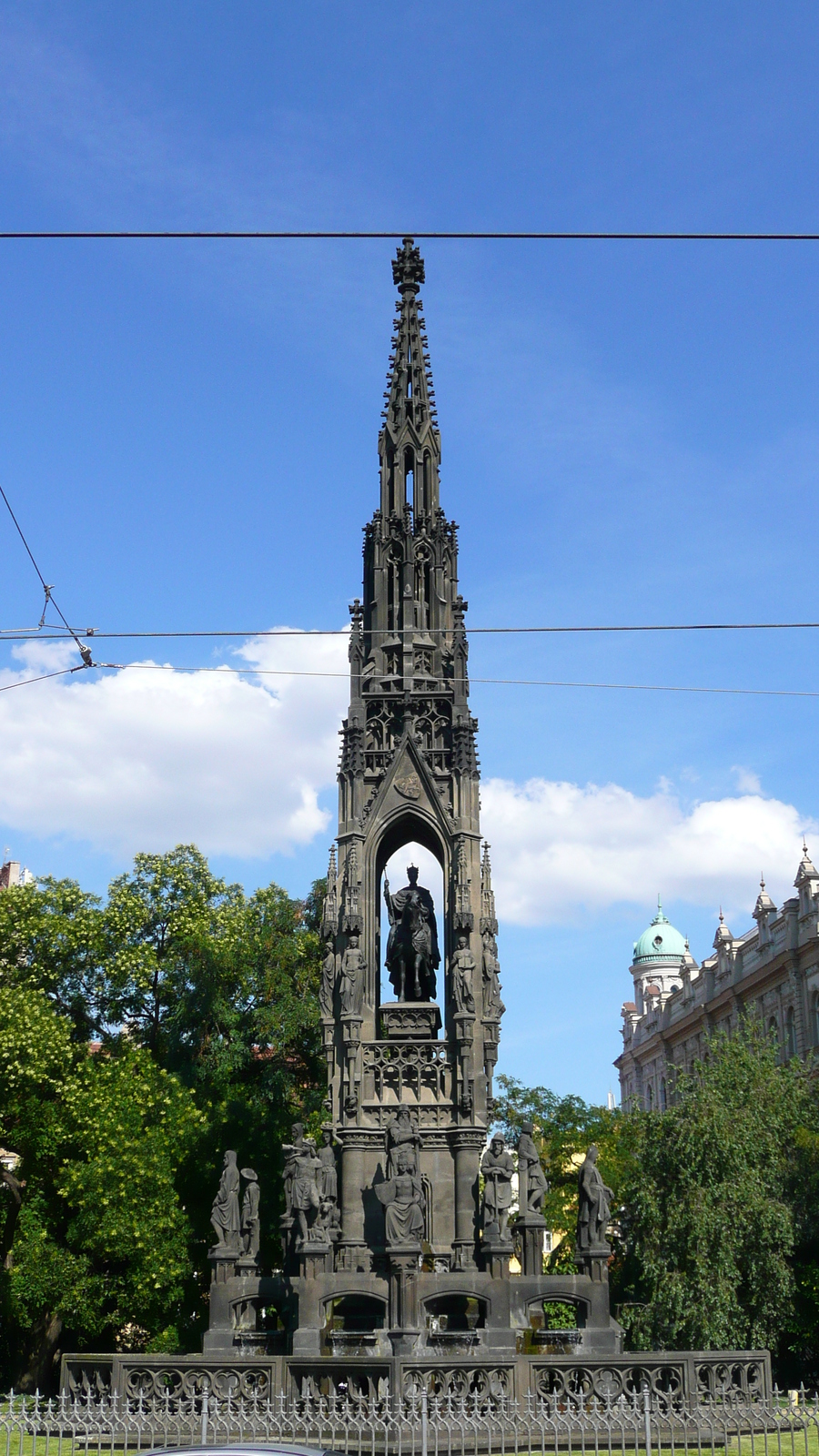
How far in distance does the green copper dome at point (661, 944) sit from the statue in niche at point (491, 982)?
282ft

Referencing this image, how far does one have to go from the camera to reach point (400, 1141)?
19.3m

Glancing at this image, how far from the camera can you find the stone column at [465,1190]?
20.5 metres

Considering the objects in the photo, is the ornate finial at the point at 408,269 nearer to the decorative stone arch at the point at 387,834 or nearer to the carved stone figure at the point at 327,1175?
the decorative stone arch at the point at 387,834

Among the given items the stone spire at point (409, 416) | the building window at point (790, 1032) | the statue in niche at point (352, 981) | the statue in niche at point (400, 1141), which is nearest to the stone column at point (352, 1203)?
the statue in niche at point (400, 1141)

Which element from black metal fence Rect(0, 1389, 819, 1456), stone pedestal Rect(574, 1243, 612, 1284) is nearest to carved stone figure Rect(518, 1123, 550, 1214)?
stone pedestal Rect(574, 1243, 612, 1284)

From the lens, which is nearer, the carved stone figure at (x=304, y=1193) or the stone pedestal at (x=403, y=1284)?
the stone pedestal at (x=403, y=1284)

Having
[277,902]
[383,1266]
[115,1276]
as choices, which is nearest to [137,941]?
[277,902]

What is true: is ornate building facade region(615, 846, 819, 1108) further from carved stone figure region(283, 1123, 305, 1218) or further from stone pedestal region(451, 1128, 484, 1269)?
carved stone figure region(283, 1123, 305, 1218)

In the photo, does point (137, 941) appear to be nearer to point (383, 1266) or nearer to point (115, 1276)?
point (115, 1276)

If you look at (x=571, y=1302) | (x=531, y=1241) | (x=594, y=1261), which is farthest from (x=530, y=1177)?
(x=571, y=1302)

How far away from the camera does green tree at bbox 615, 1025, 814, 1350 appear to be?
3164 centimetres

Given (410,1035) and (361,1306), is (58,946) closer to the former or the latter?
(410,1035)

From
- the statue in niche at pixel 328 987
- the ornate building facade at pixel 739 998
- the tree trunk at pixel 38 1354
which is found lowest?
the tree trunk at pixel 38 1354

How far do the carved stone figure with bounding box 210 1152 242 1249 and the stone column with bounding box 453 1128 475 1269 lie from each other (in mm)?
3392
